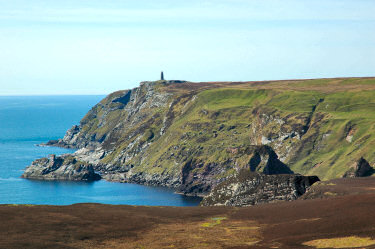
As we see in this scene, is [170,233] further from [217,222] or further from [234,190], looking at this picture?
[234,190]

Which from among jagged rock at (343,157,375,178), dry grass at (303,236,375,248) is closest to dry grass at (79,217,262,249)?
dry grass at (303,236,375,248)

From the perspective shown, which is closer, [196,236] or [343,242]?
[343,242]

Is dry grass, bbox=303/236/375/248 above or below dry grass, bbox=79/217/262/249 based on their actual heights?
above

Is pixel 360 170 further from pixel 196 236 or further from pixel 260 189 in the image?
pixel 196 236

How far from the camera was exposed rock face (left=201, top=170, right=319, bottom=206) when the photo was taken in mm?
119000

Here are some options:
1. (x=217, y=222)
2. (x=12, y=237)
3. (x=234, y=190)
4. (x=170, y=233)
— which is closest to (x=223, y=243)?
(x=170, y=233)

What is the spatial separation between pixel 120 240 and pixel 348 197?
40.2m

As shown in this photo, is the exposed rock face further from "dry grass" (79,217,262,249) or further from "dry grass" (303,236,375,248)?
"dry grass" (303,236,375,248)

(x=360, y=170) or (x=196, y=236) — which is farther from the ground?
(x=360, y=170)

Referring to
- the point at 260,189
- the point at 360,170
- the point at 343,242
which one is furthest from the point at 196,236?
→ the point at 360,170

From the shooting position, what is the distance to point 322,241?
70312 mm

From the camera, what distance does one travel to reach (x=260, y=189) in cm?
12212

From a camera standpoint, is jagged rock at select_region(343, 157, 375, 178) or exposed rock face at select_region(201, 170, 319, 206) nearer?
exposed rock face at select_region(201, 170, 319, 206)

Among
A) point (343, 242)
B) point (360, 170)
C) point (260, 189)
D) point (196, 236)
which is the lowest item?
point (196, 236)
